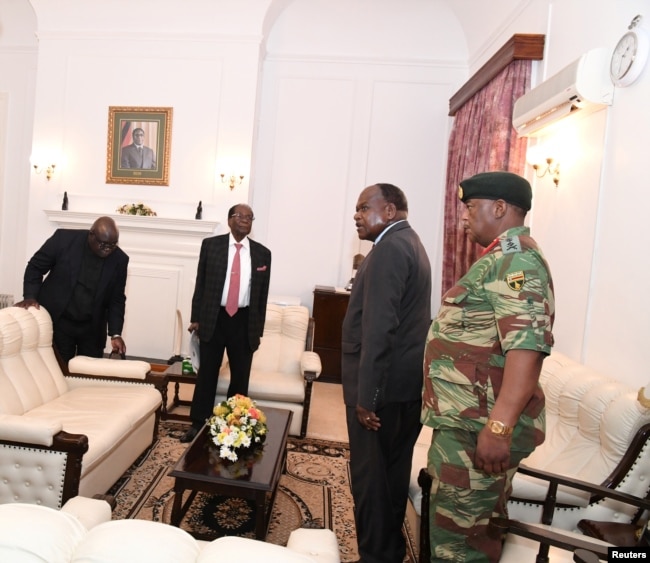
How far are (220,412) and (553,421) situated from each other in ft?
5.71

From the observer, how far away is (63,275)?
3.29m

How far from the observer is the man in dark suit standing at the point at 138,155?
5.73 meters

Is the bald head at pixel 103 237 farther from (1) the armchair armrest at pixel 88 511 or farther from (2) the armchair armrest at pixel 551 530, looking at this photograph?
(2) the armchair armrest at pixel 551 530

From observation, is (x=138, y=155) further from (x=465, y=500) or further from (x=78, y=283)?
(x=465, y=500)

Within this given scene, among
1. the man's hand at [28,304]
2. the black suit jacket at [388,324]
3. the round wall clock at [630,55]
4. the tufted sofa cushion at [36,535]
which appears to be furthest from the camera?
the man's hand at [28,304]

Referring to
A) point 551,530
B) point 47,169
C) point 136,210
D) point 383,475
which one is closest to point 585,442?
point 551,530

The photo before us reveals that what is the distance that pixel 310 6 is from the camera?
6.01 m

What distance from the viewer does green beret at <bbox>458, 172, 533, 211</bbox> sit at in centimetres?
155

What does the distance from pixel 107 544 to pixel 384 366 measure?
1291 mm

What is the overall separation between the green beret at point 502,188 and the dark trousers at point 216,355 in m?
2.33

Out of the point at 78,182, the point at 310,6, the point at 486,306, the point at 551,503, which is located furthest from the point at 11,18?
the point at 551,503

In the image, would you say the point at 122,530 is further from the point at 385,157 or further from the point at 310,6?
the point at 310,6

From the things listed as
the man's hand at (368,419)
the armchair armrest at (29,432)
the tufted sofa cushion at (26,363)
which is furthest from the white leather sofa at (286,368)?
the man's hand at (368,419)

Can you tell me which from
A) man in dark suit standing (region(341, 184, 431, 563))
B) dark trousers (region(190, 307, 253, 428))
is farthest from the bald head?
man in dark suit standing (region(341, 184, 431, 563))
